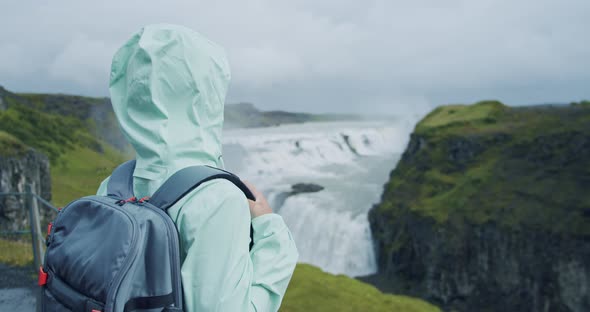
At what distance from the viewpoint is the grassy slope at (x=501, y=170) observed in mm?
14758

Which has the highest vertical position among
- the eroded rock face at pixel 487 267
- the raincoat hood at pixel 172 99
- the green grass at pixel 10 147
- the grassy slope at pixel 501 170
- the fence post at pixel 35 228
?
the raincoat hood at pixel 172 99

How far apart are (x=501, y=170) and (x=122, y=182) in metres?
18.8

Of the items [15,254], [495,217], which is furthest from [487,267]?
[15,254]

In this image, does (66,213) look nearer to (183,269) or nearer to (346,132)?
(183,269)

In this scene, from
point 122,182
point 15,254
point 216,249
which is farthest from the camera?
point 15,254

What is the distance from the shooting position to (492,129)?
20.5 metres

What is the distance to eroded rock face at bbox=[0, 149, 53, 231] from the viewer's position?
10.5 m

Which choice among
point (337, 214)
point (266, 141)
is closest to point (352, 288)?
point (337, 214)

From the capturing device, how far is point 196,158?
1.22 m

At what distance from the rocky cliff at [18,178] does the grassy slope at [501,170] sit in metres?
13.8

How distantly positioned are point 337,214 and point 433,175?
194 inches

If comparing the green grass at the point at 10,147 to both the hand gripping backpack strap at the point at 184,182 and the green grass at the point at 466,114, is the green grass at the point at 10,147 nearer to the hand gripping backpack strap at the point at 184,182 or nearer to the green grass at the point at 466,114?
the hand gripping backpack strap at the point at 184,182

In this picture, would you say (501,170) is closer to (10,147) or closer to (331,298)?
(331,298)

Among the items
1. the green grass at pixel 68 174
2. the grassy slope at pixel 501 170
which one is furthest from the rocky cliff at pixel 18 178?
the grassy slope at pixel 501 170
